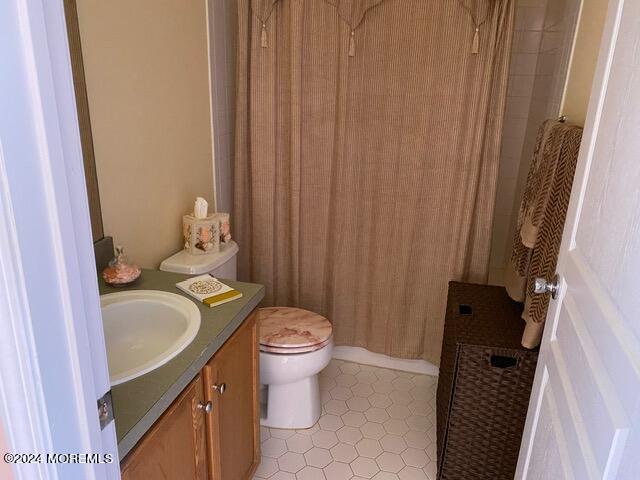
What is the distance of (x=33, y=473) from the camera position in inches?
23.4

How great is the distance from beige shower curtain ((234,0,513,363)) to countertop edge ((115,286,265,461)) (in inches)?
39.6

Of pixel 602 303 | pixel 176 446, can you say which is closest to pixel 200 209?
pixel 176 446

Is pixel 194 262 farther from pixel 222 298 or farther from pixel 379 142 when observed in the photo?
pixel 379 142

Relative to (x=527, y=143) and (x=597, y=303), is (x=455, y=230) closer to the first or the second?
(x=527, y=143)

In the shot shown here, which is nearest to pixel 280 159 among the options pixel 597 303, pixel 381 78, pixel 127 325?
pixel 381 78

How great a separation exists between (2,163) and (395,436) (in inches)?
76.0

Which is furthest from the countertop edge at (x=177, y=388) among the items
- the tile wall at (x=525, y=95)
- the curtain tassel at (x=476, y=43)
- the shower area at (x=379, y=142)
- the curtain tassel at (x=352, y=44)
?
the tile wall at (x=525, y=95)

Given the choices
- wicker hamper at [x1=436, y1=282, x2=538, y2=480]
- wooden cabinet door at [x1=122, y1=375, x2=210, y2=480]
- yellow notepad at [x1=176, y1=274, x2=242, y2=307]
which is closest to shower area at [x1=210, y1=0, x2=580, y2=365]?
wicker hamper at [x1=436, y1=282, x2=538, y2=480]

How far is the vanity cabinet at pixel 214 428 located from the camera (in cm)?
99

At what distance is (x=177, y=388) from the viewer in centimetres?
103

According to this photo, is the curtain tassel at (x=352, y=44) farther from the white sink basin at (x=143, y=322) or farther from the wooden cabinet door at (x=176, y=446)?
the wooden cabinet door at (x=176, y=446)

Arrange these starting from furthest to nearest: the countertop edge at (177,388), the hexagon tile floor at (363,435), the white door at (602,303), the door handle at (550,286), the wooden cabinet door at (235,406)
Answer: the hexagon tile floor at (363,435) → the wooden cabinet door at (235,406) → the door handle at (550,286) → the countertop edge at (177,388) → the white door at (602,303)

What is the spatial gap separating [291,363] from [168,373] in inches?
34.9

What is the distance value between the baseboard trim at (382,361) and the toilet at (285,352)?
1.57 ft
